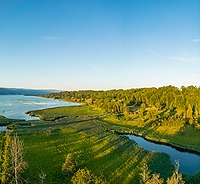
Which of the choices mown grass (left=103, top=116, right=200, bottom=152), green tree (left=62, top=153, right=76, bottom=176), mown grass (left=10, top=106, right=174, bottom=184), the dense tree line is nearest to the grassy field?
mown grass (left=10, top=106, right=174, bottom=184)

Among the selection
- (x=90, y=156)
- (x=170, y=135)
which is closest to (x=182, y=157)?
(x=170, y=135)

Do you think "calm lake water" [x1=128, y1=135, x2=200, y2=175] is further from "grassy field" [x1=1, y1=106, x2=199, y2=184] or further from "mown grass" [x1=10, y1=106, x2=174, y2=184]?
"mown grass" [x1=10, y1=106, x2=174, y2=184]

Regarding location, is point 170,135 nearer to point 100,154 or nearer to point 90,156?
point 100,154

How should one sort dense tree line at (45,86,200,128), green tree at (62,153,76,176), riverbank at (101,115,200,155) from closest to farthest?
1. green tree at (62,153,76,176)
2. riverbank at (101,115,200,155)
3. dense tree line at (45,86,200,128)

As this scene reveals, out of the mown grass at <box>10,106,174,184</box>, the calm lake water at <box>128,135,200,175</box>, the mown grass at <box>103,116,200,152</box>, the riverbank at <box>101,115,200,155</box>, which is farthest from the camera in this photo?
the mown grass at <box>103,116,200,152</box>

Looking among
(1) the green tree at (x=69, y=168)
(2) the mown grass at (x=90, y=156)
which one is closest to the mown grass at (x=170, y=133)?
(2) the mown grass at (x=90, y=156)

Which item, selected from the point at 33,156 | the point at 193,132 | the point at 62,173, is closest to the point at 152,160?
the point at 62,173

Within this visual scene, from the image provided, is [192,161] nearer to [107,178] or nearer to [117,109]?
[107,178]

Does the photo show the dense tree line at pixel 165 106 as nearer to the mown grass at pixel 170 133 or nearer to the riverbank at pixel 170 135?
the mown grass at pixel 170 133
